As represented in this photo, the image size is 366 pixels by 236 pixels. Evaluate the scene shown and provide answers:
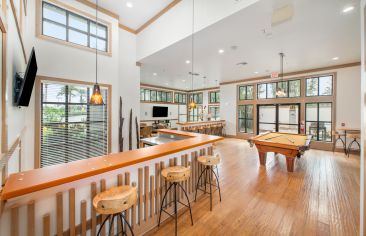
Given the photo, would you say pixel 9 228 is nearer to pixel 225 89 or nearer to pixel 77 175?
pixel 77 175

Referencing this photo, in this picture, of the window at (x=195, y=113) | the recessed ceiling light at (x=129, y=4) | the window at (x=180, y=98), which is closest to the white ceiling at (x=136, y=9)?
the recessed ceiling light at (x=129, y=4)

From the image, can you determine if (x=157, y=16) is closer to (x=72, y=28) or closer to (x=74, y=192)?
(x=72, y=28)

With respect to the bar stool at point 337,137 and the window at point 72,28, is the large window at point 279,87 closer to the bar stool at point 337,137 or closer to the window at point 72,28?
the bar stool at point 337,137

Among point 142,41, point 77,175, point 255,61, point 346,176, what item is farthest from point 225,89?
point 77,175

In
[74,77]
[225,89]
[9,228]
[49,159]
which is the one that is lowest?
[49,159]

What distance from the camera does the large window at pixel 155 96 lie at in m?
10.4

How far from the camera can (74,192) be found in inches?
54.4

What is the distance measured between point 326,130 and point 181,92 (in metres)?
9.61

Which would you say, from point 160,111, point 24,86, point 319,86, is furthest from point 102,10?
point 319,86

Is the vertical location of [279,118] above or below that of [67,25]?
below

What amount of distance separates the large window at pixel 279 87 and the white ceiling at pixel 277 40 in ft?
3.66

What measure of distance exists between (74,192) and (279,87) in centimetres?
870

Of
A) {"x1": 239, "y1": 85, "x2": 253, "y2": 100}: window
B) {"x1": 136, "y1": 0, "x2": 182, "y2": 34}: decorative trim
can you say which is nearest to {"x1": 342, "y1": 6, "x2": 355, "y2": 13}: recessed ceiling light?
{"x1": 136, "y1": 0, "x2": 182, "y2": 34}: decorative trim

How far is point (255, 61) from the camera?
552cm
